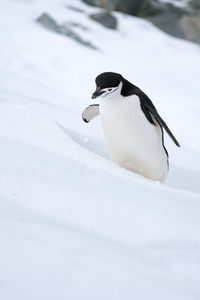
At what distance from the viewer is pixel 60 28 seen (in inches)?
376

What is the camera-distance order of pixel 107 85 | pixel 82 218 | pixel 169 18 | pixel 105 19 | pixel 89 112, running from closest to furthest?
pixel 82 218 < pixel 107 85 < pixel 89 112 < pixel 105 19 < pixel 169 18

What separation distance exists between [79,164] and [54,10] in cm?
872

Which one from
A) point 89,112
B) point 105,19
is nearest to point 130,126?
point 89,112

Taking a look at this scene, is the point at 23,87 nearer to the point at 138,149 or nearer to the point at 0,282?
the point at 138,149

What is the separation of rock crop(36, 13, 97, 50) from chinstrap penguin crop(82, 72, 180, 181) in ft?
22.4

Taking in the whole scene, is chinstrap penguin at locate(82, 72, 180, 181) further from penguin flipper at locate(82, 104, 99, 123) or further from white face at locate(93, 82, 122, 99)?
penguin flipper at locate(82, 104, 99, 123)

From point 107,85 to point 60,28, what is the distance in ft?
24.1

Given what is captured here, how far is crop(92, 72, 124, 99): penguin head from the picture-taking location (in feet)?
8.18

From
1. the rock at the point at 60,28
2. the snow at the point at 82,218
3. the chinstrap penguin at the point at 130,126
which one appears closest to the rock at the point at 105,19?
the rock at the point at 60,28

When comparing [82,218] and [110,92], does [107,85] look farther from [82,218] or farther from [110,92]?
[82,218]

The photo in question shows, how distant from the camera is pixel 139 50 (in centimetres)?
985

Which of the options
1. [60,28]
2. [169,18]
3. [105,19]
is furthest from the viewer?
[169,18]

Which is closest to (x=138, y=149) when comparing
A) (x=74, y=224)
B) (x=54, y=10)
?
(x=74, y=224)

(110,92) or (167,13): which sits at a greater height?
(110,92)
